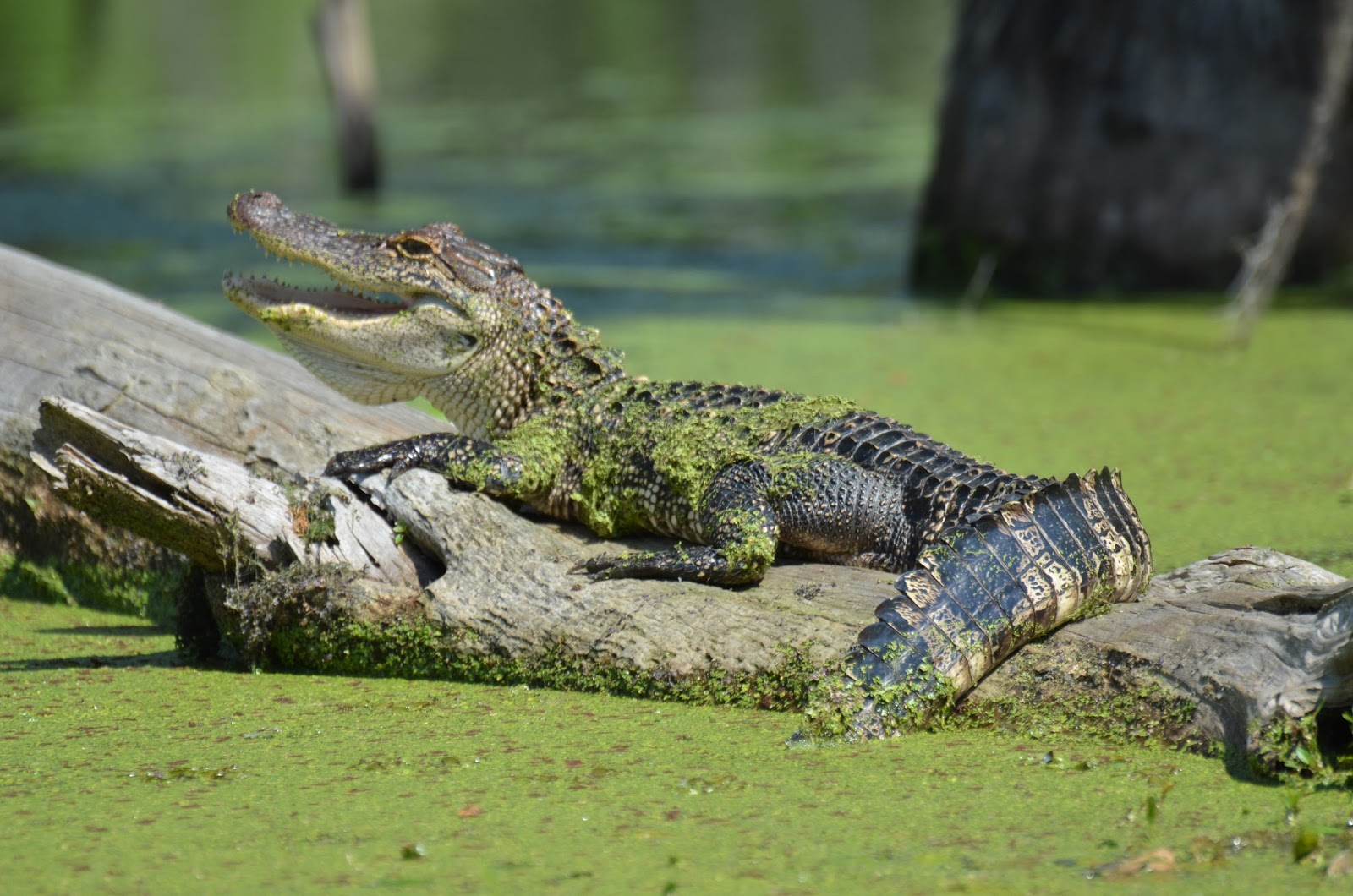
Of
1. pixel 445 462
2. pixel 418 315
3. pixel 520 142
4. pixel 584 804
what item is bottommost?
pixel 584 804

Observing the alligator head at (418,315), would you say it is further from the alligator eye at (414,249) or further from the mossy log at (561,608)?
the mossy log at (561,608)

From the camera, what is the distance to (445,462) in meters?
3.76

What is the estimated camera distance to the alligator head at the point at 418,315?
156 inches

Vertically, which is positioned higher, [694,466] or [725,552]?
[694,466]

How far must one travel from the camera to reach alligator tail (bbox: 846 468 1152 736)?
294 cm

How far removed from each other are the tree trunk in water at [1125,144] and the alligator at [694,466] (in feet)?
16.9

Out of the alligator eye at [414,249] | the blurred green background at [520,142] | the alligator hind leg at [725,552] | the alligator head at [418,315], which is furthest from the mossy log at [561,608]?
the blurred green background at [520,142]

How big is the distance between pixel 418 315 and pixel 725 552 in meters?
1.16

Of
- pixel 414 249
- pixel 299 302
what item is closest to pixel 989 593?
pixel 414 249

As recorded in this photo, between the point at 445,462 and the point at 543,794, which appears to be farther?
the point at 445,462

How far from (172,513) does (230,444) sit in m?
0.79

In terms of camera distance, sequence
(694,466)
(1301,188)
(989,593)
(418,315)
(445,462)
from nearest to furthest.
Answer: (989,593), (694,466), (445,462), (418,315), (1301,188)

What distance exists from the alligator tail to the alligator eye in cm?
164

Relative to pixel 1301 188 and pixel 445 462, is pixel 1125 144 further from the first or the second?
pixel 445 462
